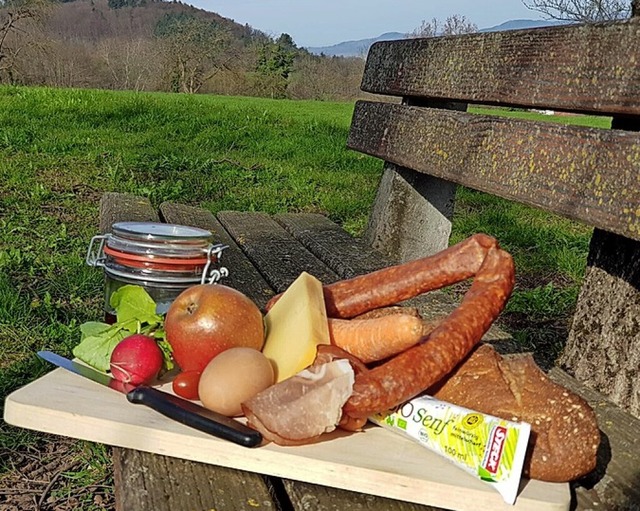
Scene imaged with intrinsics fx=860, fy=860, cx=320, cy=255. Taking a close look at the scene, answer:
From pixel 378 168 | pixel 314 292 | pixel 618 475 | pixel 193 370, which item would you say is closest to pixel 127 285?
pixel 193 370

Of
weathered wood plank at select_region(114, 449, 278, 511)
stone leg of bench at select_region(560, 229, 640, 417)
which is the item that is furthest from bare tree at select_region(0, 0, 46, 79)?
weathered wood plank at select_region(114, 449, 278, 511)

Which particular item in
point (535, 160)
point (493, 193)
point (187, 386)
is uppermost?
point (535, 160)

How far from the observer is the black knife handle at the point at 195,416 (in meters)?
1.48

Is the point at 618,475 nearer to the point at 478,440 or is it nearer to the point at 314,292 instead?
the point at 478,440

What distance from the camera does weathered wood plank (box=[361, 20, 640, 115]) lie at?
6.56ft

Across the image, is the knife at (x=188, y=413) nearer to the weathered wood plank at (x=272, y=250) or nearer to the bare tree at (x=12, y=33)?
the weathered wood plank at (x=272, y=250)

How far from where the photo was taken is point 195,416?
1537 mm

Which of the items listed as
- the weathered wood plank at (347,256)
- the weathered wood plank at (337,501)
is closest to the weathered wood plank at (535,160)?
the weathered wood plank at (347,256)

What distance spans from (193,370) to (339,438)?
0.39 m

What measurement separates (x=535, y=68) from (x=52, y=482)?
78.0 inches

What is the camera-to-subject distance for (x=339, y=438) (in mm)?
1561

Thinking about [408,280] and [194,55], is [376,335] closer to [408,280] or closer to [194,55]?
[408,280]

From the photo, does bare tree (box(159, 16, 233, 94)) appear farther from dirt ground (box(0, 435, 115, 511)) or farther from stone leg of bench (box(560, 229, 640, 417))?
stone leg of bench (box(560, 229, 640, 417))

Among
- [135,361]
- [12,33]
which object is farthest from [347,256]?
[12,33]
